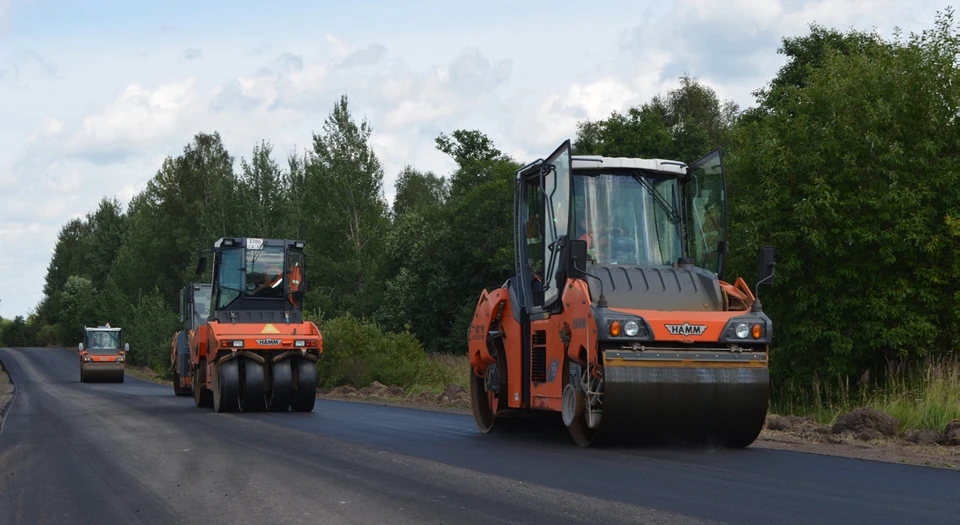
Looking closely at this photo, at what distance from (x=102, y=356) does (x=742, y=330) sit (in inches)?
1938

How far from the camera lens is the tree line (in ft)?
75.5

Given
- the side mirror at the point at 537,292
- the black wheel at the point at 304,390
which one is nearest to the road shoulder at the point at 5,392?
the black wheel at the point at 304,390

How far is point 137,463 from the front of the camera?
1205cm

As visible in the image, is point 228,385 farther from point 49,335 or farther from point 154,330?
point 49,335

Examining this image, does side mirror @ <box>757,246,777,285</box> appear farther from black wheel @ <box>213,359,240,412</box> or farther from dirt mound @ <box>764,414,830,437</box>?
black wheel @ <box>213,359,240,412</box>

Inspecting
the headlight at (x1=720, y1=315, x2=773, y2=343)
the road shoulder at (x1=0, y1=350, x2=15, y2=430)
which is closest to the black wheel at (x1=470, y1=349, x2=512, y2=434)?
the headlight at (x1=720, y1=315, x2=773, y2=343)

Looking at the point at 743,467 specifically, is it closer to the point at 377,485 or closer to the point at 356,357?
the point at 377,485

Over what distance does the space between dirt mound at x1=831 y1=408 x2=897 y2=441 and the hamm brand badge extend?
3340 millimetres

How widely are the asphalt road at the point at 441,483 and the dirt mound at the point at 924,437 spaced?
2.15m

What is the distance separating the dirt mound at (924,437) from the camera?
12.3 m

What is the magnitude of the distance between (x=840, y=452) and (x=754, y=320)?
1669 millimetres

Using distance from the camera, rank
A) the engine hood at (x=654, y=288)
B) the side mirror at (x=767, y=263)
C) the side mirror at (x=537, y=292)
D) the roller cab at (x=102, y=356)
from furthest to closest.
Result: the roller cab at (x=102, y=356) → the side mirror at (x=537, y=292) → the side mirror at (x=767, y=263) → the engine hood at (x=654, y=288)

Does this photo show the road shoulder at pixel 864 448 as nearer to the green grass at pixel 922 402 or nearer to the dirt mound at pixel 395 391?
the green grass at pixel 922 402

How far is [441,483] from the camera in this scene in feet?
30.6
